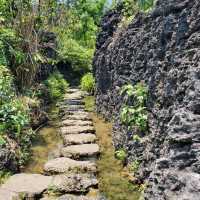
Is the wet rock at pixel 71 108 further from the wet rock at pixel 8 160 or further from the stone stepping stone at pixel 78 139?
the wet rock at pixel 8 160

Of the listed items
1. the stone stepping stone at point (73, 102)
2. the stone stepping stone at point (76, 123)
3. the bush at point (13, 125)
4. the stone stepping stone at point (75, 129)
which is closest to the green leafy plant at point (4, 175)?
the bush at point (13, 125)

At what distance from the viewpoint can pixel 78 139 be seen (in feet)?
26.9

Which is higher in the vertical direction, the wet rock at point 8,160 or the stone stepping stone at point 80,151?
the wet rock at point 8,160

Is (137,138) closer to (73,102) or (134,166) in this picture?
(134,166)

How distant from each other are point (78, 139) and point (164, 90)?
3.14 metres

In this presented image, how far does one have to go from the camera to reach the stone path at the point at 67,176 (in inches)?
226

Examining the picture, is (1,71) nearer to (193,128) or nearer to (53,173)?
(53,173)

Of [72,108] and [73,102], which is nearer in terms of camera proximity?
[72,108]

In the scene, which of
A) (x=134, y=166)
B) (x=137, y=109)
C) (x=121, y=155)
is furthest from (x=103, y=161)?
(x=137, y=109)

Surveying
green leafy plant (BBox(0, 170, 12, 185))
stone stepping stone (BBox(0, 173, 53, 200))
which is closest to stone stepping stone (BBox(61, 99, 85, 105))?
green leafy plant (BBox(0, 170, 12, 185))

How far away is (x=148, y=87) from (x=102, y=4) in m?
25.0

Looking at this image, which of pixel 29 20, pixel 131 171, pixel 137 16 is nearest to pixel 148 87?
pixel 131 171

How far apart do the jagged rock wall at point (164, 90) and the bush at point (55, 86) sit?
277 cm

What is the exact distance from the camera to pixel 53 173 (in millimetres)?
6586
